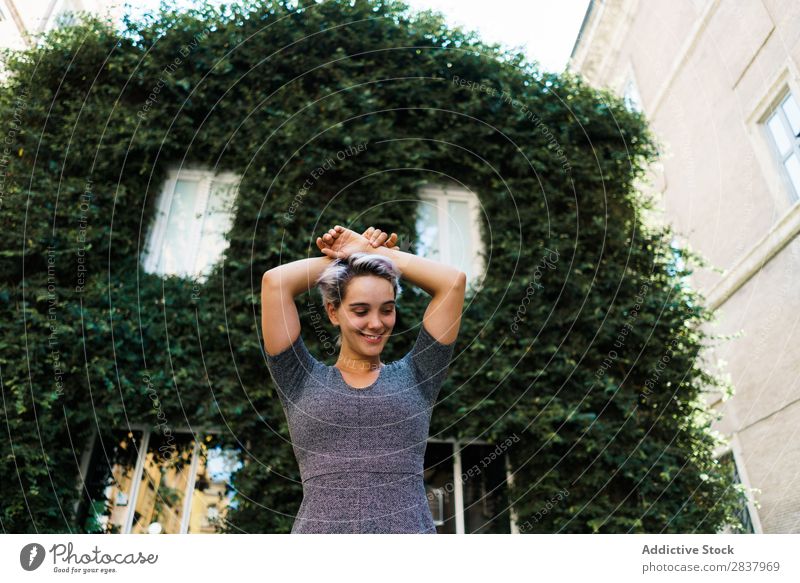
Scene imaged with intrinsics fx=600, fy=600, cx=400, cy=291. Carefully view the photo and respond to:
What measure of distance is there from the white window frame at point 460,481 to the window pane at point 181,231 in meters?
3.67

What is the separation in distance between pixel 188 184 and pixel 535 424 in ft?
17.0

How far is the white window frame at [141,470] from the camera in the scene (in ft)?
19.4

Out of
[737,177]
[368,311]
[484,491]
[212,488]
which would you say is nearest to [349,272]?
[368,311]

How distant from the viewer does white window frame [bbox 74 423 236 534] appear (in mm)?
5918

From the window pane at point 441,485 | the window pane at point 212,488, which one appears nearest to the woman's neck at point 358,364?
the window pane at point 441,485

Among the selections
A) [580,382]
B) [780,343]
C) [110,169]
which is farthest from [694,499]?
[110,169]

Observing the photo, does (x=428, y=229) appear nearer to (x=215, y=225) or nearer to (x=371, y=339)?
(x=215, y=225)

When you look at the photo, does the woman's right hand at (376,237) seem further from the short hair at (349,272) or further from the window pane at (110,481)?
the window pane at (110,481)

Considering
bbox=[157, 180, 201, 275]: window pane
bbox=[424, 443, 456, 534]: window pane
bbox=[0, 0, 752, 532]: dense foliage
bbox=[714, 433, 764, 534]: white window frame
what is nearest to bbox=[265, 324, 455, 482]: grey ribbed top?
bbox=[0, 0, 752, 532]: dense foliage

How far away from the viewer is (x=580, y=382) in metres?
6.54

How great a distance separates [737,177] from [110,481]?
399 inches

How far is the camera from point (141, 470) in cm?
611

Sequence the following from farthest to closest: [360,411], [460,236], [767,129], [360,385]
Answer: [767,129]
[460,236]
[360,385]
[360,411]

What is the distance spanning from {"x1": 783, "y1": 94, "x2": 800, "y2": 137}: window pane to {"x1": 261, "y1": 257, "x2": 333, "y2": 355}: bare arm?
8837 mm
